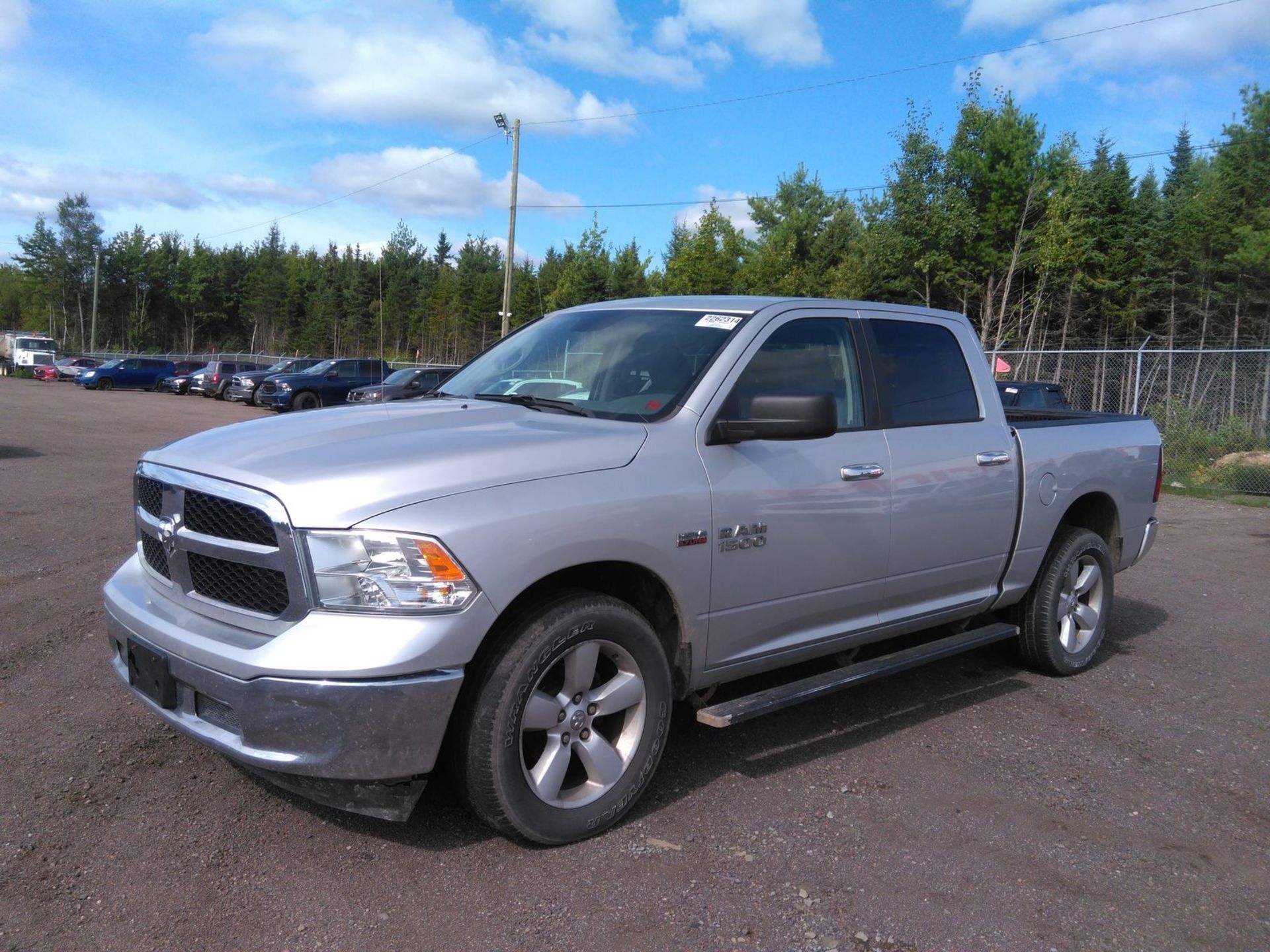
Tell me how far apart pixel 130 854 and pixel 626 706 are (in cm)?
168

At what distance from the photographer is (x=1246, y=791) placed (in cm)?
400

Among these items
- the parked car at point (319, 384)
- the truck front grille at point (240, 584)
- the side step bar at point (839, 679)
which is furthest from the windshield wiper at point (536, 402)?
the parked car at point (319, 384)

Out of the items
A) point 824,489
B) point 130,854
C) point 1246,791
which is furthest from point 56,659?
point 1246,791

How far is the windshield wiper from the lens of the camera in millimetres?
3830

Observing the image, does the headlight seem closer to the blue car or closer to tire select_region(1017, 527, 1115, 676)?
tire select_region(1017, 527, 1115, 676)

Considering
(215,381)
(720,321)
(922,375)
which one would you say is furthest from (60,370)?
(922,375)

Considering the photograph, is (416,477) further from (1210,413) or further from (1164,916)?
(1210,413)

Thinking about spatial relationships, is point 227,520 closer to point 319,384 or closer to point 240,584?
point 240,584

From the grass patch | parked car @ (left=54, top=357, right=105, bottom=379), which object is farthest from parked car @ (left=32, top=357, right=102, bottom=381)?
the grass patch

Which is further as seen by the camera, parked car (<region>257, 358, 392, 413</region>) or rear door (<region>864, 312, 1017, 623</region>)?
parked car (<region>257, 358, 392, 413</region>)

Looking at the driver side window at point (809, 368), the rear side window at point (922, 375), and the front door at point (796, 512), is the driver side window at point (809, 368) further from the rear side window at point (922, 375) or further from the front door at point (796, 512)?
the rear side window at point (922, 375)

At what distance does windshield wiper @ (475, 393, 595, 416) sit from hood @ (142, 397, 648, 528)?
0.05 meters

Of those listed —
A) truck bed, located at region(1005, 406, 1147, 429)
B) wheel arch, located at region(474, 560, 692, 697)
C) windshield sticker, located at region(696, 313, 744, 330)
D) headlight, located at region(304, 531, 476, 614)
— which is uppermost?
windshield sticker, located at region(696, 313, 744, 330)

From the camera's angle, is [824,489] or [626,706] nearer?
[626,706]
